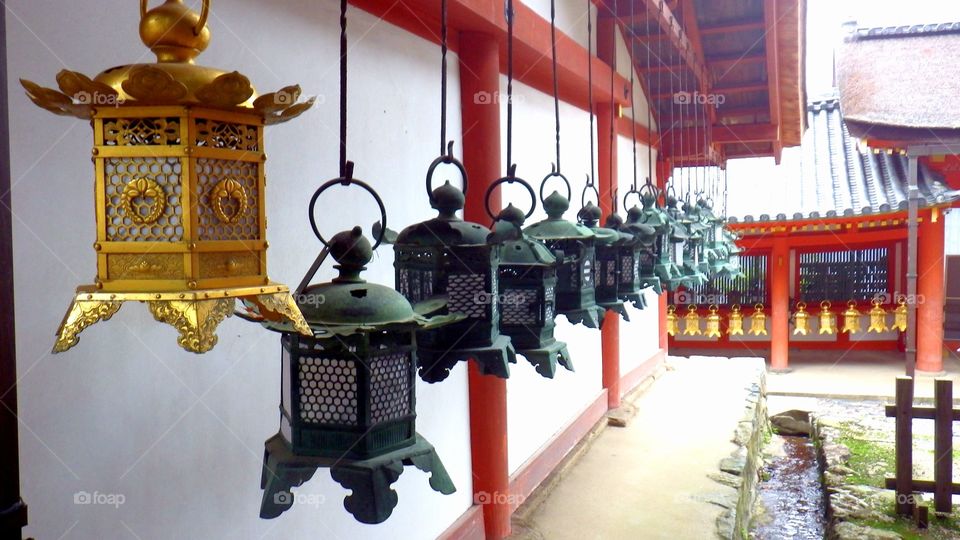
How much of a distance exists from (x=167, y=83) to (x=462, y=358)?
3.90 ft

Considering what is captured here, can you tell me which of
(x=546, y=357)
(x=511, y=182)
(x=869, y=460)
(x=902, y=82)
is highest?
(x=902, y=82)

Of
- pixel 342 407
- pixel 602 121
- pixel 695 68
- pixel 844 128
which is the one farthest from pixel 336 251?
pixel 844 128

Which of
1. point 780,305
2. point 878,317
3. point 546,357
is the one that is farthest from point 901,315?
point 546,357

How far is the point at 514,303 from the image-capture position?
2568mm

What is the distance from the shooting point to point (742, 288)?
14.5m

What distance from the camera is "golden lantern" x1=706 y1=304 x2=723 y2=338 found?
560 inches

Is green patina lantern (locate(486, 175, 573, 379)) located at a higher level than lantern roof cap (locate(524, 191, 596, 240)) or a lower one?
lower

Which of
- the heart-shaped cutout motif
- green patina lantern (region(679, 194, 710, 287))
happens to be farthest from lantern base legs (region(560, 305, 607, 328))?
green patina lantern (region(679, 194, 710, 287))

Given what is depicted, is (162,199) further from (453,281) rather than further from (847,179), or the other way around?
(847,179)

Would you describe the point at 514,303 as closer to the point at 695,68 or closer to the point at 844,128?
the point at 695,68

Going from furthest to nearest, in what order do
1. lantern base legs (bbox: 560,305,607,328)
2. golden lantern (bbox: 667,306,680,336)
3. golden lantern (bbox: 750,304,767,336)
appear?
golden lantern (bbox: 667,306,680,336) → golden lantern (bbox: 750,304,767,336) → lantern base legs (bbox: 560,305,607,328)

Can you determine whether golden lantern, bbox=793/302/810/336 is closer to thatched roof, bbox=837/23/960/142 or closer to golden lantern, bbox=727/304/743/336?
golden lantern, bbox=727/304/743/336

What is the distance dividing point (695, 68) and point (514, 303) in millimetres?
7211

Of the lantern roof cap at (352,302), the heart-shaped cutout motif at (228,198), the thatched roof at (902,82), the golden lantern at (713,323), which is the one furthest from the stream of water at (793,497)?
the heart-shaped cutout motif at (228,198)
